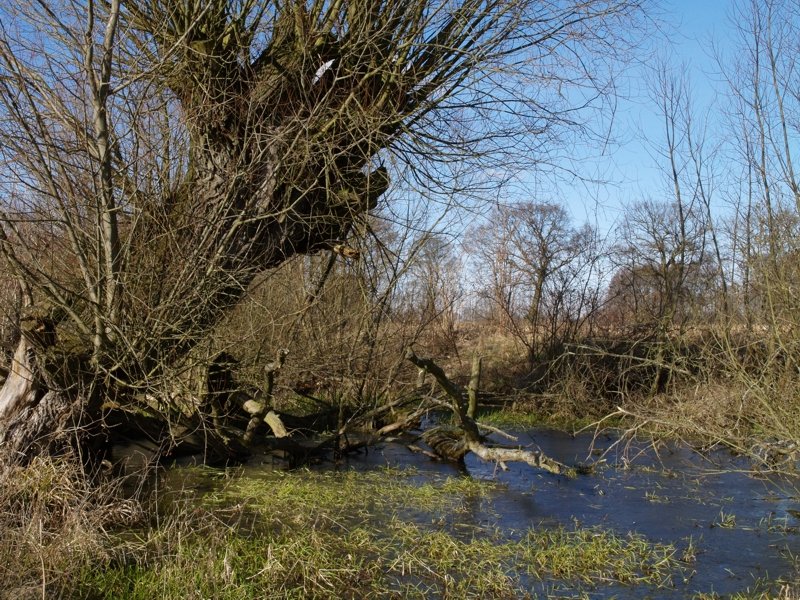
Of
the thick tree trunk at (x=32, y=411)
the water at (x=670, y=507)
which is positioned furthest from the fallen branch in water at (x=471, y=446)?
the thick tree trunk at (x=32, y=411)

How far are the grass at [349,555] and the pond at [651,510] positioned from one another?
0.44 feet

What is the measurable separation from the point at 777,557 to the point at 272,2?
25.2 feet

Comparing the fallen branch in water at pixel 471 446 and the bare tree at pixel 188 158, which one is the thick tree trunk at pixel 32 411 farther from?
the fallen branch in water at pixel 471 446

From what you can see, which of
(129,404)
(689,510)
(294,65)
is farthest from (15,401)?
(689,510)

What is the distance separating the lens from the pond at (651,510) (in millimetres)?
5750

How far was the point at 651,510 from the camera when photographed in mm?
7945

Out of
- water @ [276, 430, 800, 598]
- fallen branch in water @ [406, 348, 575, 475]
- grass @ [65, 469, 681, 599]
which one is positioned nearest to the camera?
grass @ [65, 469, 681, 599]

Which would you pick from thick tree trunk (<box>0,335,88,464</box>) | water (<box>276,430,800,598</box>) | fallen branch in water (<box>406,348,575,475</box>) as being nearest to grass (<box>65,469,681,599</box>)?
water (<box>276,430,800,598</box>)

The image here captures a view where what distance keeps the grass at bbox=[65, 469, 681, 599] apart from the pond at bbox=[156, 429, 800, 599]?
135 mm

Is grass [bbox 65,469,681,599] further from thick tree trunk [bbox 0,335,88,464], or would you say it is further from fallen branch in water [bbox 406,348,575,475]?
fallen branch in water [bbox 406,348,575,475]

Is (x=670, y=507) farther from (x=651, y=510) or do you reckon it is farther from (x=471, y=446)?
(x=471, y=446)

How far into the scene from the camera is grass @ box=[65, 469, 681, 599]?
4.99 meters

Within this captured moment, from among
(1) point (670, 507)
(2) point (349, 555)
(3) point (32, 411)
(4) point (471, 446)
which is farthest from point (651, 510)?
(3) point (32, 411)

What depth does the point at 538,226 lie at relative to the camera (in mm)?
18938
